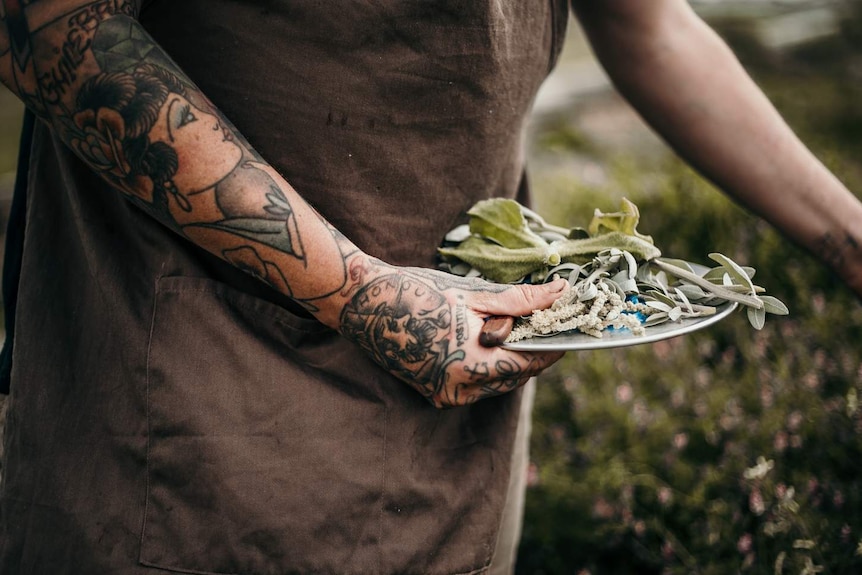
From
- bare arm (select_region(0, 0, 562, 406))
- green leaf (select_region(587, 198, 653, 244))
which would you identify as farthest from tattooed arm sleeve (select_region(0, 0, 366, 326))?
green leaf (select_region(587, 198, 653, 244))

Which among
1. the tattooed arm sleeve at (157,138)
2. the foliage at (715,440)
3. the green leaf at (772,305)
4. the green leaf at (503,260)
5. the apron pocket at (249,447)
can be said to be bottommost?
the foliage at (715,440)

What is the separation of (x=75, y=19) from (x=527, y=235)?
0.89 metres

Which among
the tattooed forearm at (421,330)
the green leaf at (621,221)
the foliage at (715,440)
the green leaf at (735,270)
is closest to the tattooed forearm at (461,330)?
the tattooed forearm at (421,330)

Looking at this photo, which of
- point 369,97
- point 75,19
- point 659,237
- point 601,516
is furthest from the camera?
point 659,237

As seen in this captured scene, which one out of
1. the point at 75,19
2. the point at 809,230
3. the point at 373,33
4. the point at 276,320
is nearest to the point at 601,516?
the point at 809,230

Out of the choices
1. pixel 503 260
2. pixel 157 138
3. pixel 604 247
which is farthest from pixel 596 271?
pixel 157 138

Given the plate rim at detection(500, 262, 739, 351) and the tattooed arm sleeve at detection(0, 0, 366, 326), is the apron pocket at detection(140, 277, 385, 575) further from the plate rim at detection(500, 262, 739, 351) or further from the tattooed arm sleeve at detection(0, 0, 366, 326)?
the plate rim at detection(500, 262, 739, 351)

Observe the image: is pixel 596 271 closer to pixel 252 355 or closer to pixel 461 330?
pixel 461 330

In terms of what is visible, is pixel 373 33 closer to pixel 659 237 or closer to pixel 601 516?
pixel 601 516

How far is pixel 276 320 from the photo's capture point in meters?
1.39

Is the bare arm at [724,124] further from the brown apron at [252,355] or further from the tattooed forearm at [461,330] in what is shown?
the tattooed forearm at [461,330]

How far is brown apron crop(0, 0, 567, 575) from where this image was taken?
133 cm

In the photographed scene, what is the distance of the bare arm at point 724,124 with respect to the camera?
1766 millimetres

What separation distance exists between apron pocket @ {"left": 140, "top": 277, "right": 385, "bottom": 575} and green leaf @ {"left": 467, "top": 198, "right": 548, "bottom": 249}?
394 mm
